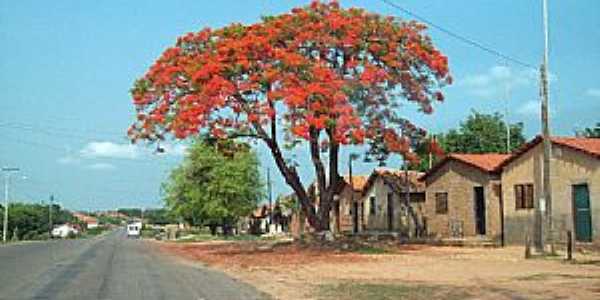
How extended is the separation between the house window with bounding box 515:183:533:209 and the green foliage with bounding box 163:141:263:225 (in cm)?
3333

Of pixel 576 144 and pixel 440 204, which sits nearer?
pixel 576 144

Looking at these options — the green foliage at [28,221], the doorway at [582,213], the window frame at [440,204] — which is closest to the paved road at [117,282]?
the doorway at [582,213]

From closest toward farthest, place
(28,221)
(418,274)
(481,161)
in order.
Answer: (418,274) < (481,161) < (28,221)

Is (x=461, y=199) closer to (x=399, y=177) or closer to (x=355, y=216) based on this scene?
(x=399, y=177)

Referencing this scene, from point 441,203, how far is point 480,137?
23059mm

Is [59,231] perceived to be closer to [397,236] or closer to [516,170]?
[397,236]

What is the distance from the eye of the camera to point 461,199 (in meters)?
41.5

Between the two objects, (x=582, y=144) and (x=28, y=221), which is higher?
(x=582, y=144)

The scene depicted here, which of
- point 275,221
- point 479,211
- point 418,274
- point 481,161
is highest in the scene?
point 481,161

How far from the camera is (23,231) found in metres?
110

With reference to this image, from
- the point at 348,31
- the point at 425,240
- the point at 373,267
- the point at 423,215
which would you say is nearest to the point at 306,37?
the point at 348,31

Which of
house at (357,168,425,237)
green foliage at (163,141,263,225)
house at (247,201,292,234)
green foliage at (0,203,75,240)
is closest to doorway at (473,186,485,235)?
house at (357,168,425,237)

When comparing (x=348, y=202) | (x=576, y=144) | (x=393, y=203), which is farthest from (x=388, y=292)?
(x=348, y=202)

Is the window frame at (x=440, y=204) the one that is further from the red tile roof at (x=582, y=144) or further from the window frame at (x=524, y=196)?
the red tile roof at (x=582, y=144)
